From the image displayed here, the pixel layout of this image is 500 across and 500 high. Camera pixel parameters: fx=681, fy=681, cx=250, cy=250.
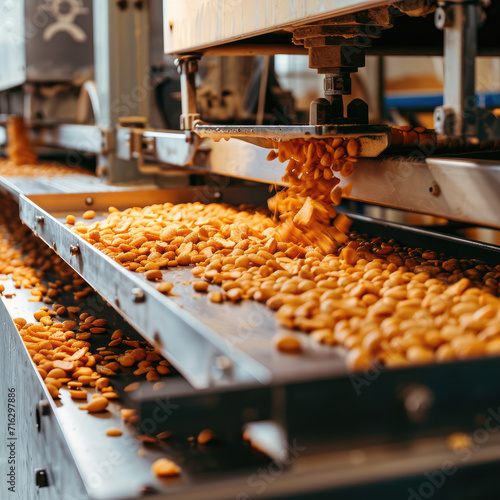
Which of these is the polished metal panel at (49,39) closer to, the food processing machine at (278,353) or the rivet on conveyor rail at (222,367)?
the food processing machine at (278,353)

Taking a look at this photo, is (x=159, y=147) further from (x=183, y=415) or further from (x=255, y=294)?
(x=183, y=415)

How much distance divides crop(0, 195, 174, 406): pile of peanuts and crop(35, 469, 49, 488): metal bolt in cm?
15

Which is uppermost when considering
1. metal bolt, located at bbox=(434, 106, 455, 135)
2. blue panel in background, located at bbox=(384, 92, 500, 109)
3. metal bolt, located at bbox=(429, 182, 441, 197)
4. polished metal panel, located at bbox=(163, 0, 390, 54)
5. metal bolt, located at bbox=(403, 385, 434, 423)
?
blue panel in background, located at bbox=(384, 92, 500, 109)

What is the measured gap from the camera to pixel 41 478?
1.41m

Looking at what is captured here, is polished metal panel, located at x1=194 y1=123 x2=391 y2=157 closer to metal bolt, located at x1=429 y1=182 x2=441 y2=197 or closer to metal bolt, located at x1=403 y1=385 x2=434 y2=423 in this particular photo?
metal bolt, located at x1=429 y1=182 x2=441 y2=197

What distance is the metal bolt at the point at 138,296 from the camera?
1099 millimetres

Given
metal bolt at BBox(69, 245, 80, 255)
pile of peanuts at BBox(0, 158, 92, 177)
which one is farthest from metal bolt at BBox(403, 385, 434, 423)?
pile of peanuts at BBox(0, 158, 92, 177)

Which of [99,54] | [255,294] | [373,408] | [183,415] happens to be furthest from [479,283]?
[99,54]

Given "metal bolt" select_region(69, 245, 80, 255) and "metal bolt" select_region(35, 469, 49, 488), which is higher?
"metal bolt" select_region(69, 245, 80, 255)

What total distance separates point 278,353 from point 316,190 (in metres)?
0.77

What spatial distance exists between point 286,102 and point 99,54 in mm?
1023

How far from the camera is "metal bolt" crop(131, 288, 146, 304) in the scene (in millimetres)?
1099

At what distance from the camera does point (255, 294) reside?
Answer: 3.82 feet

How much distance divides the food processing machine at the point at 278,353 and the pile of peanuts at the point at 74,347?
0.05m
